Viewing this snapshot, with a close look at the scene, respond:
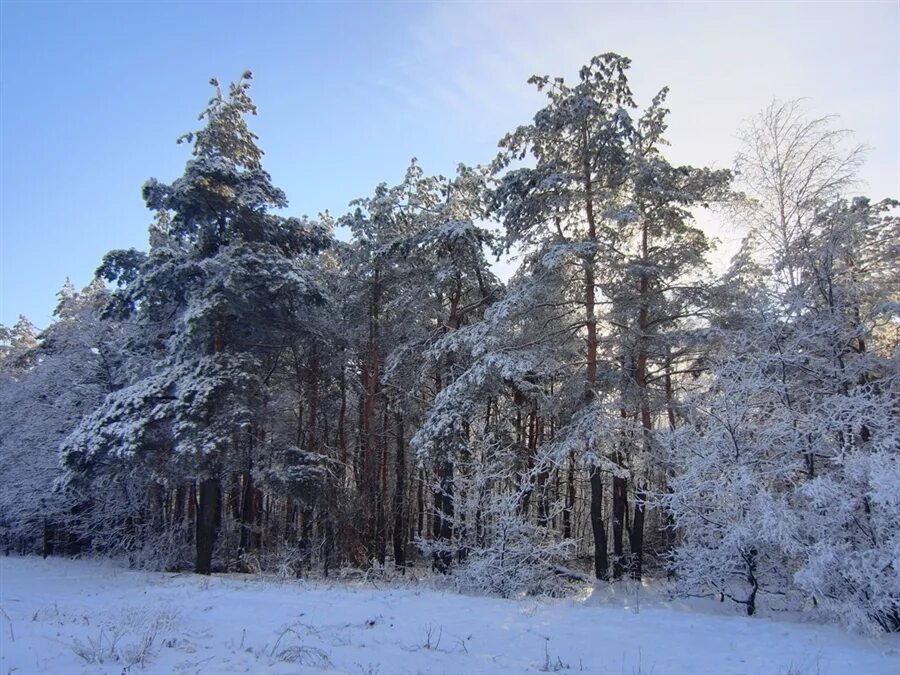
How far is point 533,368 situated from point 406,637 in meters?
7.87

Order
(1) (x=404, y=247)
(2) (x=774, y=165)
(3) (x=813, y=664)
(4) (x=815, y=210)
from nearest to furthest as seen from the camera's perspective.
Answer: (3) (x=813, y=664) → (4) (x=815, y=210) → (2) (x=774, y=165) → (1) (x=404, y=247)

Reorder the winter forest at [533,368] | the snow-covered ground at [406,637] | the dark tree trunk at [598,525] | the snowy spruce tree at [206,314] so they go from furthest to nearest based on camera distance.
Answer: the snowy spruce tree at [206,314] < the dark tree trunk at [598,525] < the winter forest at [533,368] < the snow-covered ground at [406,637]

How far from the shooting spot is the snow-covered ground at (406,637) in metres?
5.98

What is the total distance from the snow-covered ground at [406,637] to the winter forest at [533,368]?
1.27 meters

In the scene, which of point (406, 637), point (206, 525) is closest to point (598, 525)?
point (406, 637)

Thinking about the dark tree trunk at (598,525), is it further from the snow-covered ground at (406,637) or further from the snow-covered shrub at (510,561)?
the snow-covered ground at (406,637)

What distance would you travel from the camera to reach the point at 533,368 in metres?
14.2

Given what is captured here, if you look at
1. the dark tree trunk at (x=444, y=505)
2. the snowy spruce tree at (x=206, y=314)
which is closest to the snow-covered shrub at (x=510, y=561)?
the dark tree trunk at (x=444, y=505)

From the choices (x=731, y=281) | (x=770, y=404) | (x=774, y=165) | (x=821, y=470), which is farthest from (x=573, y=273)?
(x=821, y=470)

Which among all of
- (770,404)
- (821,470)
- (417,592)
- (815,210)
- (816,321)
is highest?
(815,210)

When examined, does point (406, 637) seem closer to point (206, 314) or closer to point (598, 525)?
point (598, 525)

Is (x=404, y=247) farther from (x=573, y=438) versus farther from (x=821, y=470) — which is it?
(x=821, y=470)

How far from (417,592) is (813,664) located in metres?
6.62

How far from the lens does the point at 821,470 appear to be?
10250 millimetres
